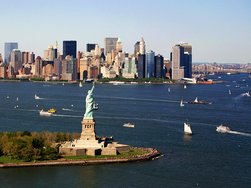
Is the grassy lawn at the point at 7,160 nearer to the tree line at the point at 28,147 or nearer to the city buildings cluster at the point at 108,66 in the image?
the tree line at the point at 28,147

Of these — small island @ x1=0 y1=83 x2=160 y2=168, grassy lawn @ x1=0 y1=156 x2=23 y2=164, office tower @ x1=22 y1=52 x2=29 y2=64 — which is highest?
office tower @ x1=22 y1=52 x2=29 y2=64

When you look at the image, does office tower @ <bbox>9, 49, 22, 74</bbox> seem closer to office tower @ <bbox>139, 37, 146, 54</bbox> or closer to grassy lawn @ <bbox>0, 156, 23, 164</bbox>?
office tower @ <bbox>139, 37, 146, 54</bbox>

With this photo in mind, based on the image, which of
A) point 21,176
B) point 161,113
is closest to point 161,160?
point 21,176

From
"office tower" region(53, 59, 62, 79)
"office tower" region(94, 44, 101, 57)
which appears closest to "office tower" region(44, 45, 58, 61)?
"office tower" region(94, 44, 101, 57)

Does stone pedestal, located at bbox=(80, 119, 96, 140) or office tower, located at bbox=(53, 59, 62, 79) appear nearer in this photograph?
stone pedestal, located at bbox=(80, 119, 96, 140)

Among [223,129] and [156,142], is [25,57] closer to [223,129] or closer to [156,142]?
[223,129]

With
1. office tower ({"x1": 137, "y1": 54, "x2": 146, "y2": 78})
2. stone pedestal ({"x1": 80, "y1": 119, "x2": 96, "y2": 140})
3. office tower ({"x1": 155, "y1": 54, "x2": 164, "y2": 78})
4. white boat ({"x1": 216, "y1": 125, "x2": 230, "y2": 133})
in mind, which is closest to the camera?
stone pedestal ({"x1": 80, "y1": 119, "x2": 96, "y2": 140})

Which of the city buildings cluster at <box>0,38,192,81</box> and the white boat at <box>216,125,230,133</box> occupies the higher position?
the city buildings cluster at <box>0,38,192,81</box>

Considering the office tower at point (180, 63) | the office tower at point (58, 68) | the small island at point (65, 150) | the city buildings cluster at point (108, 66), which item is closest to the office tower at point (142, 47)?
the city buildings cluster at point (108, 66)
